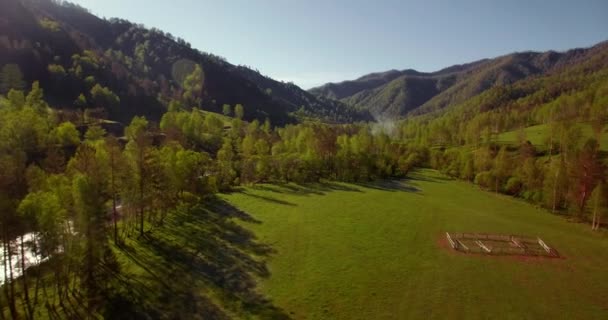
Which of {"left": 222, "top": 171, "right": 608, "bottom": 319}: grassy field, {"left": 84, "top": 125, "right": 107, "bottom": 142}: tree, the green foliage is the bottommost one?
{"left": 222, "top": 171, "right": 608, "bottom": 319}: grassy field

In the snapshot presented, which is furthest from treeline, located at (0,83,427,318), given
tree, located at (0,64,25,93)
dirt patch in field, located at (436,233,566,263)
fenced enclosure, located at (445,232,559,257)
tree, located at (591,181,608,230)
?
tree, located at (591,181,608,230)

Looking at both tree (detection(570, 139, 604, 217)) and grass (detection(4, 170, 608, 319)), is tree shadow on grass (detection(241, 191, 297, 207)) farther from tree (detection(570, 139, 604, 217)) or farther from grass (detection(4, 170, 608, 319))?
tree (detection(570, 139, 604, 217))

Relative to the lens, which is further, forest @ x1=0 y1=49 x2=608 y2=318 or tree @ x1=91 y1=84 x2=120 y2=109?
Result: tree @ x1=91 y1=84 x2=120 y2=109

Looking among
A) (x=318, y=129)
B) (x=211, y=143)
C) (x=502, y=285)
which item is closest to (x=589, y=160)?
(x=502, y=285)

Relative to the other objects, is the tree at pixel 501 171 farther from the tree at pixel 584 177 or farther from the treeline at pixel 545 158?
the tree at pixel 584 177

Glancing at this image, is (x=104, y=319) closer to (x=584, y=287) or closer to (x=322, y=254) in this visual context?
(x=322, y=254)
